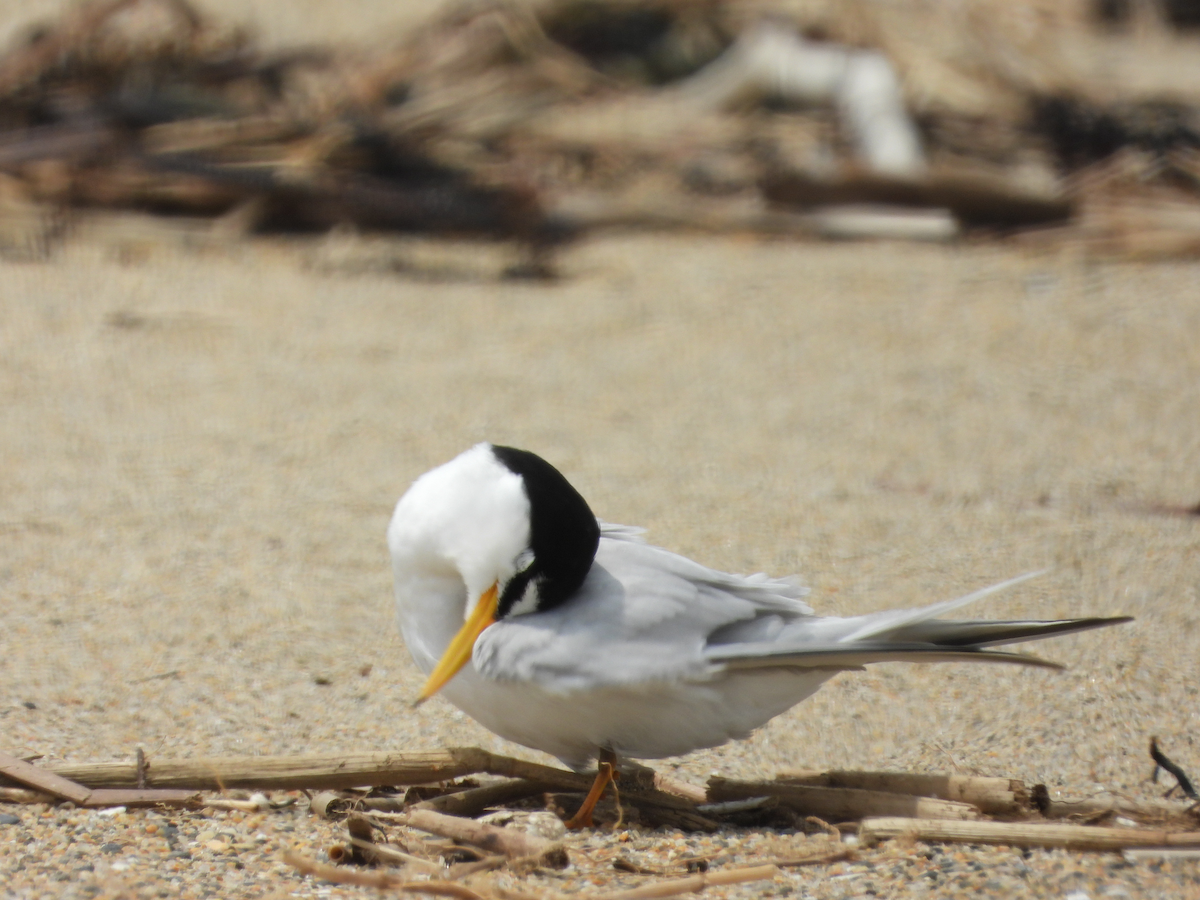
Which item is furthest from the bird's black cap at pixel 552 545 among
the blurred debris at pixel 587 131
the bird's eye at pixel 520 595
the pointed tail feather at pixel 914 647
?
the blurred debris at pixel 587 131

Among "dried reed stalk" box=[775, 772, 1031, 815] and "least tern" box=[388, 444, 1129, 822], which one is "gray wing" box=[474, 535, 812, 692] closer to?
"least tern" box=[388, 444, 1129, 822]

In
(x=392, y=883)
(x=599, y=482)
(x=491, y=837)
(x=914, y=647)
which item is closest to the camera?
(x=392, y=883)

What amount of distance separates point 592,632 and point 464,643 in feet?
0.61

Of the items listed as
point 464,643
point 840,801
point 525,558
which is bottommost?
point 840,801

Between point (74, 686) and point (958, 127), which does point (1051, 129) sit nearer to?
point (958, 127)

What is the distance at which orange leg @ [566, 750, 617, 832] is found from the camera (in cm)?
201

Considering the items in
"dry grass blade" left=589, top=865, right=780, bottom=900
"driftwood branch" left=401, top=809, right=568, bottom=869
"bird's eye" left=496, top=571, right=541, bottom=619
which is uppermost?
"bird's eye" left=496, top=571, right=541, bottom=619

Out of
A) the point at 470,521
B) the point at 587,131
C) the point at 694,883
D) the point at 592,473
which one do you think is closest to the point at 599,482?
the point at 592,473

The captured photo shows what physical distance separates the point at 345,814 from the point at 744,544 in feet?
4.80

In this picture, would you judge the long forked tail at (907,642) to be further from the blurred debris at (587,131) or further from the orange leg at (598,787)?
the blurred debris at (587,131)

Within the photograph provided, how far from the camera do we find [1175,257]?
18.6 feet

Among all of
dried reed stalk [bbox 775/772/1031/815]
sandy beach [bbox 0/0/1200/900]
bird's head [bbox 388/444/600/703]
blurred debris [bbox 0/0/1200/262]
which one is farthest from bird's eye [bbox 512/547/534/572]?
blurred debris [bbox 0/0/1200/262]

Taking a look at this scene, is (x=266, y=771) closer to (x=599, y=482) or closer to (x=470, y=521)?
(x=470, y=521)

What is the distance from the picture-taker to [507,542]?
78.3 inches
